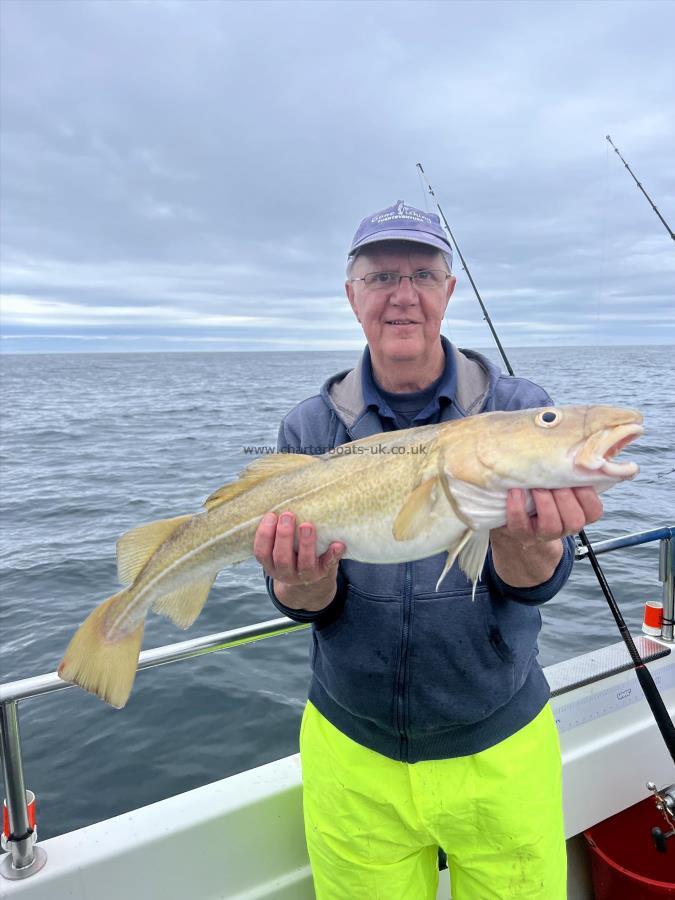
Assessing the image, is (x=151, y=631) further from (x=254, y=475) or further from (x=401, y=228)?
(x=401, y=228)

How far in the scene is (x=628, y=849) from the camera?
12.2 ft

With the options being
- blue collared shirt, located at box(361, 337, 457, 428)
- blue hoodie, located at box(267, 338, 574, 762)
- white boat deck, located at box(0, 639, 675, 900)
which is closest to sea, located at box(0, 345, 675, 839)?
white boat deck, located at box(0, 639, 675, 900)

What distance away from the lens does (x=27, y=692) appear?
2.47m

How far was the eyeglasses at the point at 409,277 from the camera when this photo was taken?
9.60ft

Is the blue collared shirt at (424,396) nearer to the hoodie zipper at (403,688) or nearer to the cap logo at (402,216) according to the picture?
the cap logo at (402,216)

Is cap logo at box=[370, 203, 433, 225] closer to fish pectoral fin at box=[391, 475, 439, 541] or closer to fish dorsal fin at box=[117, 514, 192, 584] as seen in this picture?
fish pectoral fin at box=[391, 475, 439, 541]

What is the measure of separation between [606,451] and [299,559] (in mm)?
1200

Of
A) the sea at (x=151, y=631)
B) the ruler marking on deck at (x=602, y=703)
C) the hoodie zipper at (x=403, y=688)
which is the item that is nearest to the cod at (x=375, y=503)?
the hoodie zipper at (x=403, y=688)

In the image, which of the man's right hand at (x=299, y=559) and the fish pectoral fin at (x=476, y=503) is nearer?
the fish pectoral fin at (x=476, y=503)

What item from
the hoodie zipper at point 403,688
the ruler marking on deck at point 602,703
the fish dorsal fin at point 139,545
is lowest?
the ruler marking on deck at point 602,703

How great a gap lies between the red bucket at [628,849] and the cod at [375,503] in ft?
7.83

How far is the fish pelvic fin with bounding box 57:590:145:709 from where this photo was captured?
99.7 inches

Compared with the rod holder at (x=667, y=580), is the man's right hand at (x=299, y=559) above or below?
above

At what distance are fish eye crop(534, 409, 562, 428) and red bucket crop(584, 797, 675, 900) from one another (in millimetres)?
2693
